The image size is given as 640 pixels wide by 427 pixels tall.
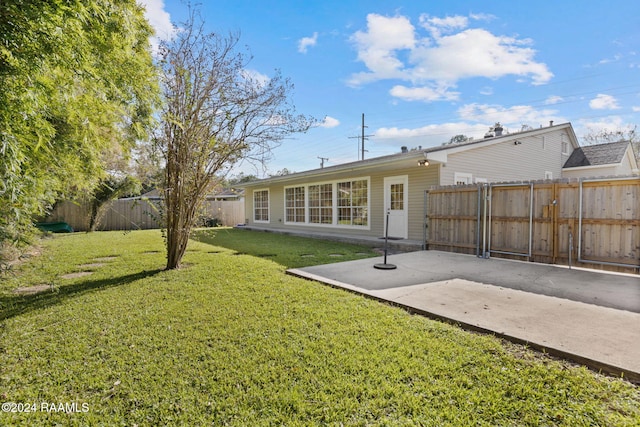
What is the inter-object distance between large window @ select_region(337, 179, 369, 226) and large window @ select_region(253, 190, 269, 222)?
19.4 ft

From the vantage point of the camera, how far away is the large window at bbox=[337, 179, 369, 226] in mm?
11336

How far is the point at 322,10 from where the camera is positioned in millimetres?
8570

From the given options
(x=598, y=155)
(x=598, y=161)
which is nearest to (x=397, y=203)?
(x=598, y=161)

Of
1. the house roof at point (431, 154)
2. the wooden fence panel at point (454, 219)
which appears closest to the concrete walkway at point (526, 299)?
the wooden fence panel at point (454, 219)

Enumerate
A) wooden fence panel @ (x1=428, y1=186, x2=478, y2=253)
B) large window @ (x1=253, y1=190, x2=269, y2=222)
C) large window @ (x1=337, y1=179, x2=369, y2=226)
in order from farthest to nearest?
large window @ (x1=253, y1=190, x2=269, y2=222), large window @ (x1=337, y1=179, x2=369, y2=226), wooden fence panel @ (x1=428, y1=186, x2=478, y2=253)

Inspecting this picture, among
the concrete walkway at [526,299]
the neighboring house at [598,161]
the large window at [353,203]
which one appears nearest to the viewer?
the concrete walkway at [526,299]

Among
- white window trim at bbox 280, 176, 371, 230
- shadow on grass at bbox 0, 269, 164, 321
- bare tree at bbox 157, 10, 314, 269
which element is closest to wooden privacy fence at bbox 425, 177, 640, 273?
white window trim at bbox 280, 176, 371, 230

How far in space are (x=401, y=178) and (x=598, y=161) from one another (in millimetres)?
9807

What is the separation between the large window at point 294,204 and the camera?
14430 mm

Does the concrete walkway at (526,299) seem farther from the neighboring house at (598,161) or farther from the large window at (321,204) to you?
the neighboring house at (598,161)

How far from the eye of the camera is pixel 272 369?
2396mm

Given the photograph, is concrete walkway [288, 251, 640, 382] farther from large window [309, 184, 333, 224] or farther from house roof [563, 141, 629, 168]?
house roof [563, 141, 629, 168]

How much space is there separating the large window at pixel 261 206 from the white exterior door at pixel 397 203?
8.27 meters

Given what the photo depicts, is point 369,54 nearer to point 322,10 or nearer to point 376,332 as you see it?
point 322,10
